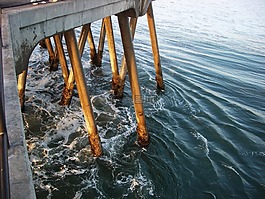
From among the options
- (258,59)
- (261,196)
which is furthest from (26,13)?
(258,59)

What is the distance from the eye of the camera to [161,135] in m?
8.12

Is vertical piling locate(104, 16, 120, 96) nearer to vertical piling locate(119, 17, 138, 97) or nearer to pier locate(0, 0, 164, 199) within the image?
pier locate(0, 0, 164, 199)

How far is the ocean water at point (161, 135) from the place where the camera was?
6168mm

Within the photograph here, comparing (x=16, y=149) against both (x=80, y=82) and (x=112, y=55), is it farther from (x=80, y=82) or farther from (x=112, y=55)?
(x=112, y=55)

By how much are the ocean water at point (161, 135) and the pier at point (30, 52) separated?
63 cm

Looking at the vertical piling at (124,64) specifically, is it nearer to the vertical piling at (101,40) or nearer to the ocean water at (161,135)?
the ocean water at (161,135)

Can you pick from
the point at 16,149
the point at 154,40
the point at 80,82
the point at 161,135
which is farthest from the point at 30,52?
the point at 154,40

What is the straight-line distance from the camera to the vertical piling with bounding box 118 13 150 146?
21.6ft

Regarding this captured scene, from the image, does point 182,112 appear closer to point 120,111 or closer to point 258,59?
point 120,111

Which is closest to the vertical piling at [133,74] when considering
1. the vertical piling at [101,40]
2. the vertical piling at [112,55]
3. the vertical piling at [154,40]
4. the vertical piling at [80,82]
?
the vertical piling at [80,82]

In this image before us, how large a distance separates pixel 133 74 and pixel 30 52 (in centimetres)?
301

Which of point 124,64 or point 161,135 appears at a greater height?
point 124,64

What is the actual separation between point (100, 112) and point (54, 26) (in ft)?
15.5

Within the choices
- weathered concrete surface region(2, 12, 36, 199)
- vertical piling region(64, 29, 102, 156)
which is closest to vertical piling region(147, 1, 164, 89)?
vertical piling region(64, 29, 102, 156)
